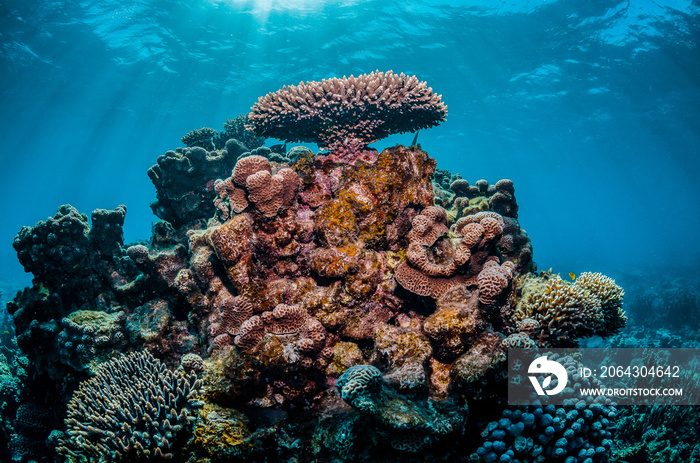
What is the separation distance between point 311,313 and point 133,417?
7.23ft

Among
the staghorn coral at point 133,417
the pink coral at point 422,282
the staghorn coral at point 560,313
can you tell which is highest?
the pink coral at point 422,282

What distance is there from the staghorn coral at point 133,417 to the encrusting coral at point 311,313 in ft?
0.08

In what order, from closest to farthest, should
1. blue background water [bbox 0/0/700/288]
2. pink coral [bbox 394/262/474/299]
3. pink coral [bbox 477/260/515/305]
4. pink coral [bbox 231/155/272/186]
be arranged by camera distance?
pink coral [bbox 477/260/515/305] < pink coral [bbox 394/262/474/299] < pink coral [bbox 231/155/272/186] < blue background water [bbox 0/0/700/288]

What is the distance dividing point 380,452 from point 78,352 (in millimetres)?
5527

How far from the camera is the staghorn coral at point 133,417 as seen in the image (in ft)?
9.92

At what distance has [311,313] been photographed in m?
4.05

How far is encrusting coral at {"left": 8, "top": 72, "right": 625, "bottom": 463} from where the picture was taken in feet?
10.4

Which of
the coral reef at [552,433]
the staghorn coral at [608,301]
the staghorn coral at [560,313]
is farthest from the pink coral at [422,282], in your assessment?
the staghorn coral at [608,301]

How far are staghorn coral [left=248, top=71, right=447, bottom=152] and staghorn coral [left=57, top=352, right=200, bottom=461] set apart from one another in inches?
178

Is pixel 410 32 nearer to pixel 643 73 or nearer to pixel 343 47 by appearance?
pixel 343 47

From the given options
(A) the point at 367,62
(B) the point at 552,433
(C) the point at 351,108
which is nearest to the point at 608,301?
(B) the point at 552,433

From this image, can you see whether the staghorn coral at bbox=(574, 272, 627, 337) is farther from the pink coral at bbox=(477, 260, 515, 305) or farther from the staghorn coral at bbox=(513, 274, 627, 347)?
the pink coral at bbox=(477, 260, 515, 305)

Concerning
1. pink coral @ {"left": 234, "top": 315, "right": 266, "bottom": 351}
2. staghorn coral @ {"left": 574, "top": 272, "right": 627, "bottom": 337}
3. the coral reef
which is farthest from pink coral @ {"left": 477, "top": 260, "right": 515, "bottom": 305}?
pink coral @ {"left": 234, "top": 315, "right": 266, "bottom": 351}

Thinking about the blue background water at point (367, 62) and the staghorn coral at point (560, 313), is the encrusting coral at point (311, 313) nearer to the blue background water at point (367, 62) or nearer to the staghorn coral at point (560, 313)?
the staghorn coral at point (560, 313)
